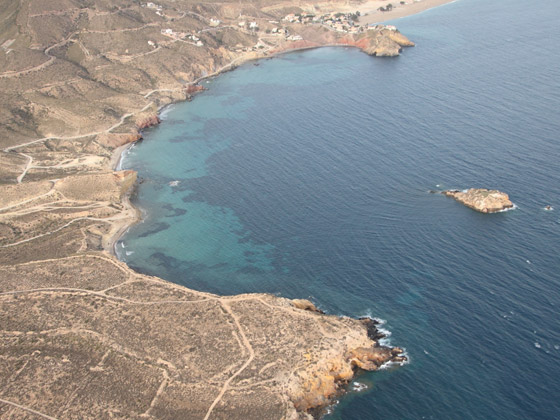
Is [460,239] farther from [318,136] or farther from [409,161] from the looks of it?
[318,136]

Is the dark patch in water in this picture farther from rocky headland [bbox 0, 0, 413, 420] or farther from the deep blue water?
rocky headland [bbox 0, 0, 413, 420]

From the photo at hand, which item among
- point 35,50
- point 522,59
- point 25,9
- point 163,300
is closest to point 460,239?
point 163,300

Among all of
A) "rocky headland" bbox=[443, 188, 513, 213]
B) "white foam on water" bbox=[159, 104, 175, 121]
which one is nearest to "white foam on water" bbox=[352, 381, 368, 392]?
"rocky headland" bbox=[443, 188, 513, 213]

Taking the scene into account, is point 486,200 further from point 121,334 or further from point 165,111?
point 165,111

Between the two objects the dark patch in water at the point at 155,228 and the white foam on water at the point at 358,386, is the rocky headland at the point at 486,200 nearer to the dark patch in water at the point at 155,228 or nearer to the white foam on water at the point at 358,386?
the white foam on water at the point at 358,386

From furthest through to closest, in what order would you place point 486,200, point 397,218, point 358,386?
point 486,200 → point 397,218 → point 358,386

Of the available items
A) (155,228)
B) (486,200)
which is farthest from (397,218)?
(155,228)
